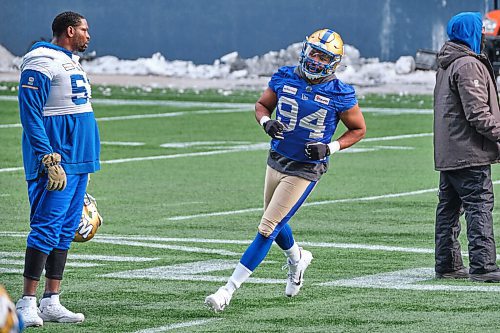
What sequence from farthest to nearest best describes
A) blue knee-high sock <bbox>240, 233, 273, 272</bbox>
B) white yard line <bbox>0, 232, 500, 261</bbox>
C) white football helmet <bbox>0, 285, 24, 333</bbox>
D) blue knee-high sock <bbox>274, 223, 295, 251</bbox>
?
1. white yard line <bbox>0, 232, 500, 261</bbox>
2. blue knee-high sock <bbox>274, 223, 295, 251</bbox>
3. blue knee-high sock <bbox>240, 233, 273, 272</bbox>
4. white football helmet <bbox>0, 285, 24, 333</bbox>

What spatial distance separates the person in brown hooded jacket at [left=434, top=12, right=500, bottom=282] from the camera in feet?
33.3

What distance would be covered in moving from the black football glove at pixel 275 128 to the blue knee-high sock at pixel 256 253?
61 centimetres

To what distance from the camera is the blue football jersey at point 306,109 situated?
929 centimetres

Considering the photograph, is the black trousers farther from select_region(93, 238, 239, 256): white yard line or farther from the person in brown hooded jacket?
select_region(93, 238, 239, 256): white yard line

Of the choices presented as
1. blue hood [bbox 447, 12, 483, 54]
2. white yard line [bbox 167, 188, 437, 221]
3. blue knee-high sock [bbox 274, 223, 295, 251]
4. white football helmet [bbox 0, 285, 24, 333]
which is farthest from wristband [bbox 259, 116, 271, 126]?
white football helmet [bbox 0, 285, 24, 333]

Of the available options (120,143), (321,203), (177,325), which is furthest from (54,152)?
(120,143)

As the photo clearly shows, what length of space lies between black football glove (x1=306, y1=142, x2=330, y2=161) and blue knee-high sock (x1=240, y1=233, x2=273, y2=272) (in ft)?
1.87

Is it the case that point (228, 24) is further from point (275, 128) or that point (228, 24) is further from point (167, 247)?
point (275, 128)

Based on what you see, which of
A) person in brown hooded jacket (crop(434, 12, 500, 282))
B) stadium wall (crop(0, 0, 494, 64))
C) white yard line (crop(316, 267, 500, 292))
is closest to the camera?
white yard line (crop(316, 267, 500, 292))

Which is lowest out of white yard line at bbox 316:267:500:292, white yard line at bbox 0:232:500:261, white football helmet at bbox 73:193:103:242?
white yard line at bbox 0:232:500:261

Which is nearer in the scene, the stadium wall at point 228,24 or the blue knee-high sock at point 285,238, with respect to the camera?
the blue knee-high sock at point 285,238

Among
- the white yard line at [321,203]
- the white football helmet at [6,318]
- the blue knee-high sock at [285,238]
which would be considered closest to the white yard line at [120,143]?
the white yard line at [321,203]

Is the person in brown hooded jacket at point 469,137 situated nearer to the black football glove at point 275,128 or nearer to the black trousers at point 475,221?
the black trousers at point 475,221

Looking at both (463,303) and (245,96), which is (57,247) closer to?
(463,303)
